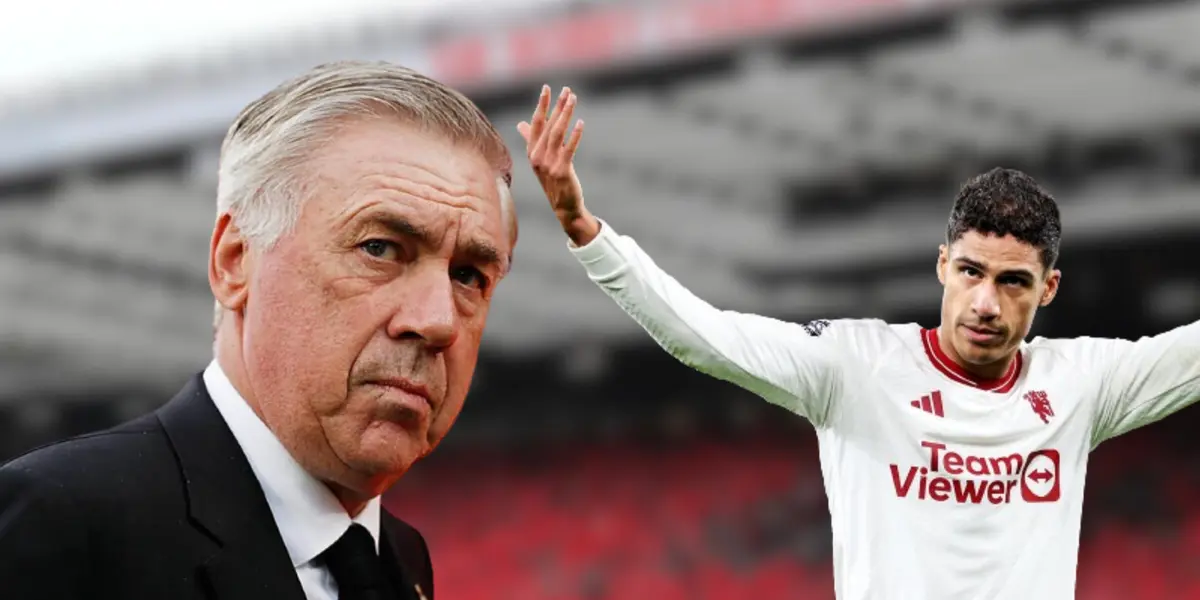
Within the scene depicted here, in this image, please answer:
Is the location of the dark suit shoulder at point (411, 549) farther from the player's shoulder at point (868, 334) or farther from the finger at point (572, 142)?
the player's shoulder at point (868, 334)

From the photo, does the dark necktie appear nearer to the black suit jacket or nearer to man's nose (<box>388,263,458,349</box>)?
the black suit jacket

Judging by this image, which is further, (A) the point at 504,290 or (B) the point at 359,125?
(A) the point at 504,290

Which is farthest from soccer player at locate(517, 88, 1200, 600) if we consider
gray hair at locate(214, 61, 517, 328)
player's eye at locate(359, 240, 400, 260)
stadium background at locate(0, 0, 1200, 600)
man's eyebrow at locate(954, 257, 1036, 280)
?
stadium background at locate(0, 0, 1200, 600)

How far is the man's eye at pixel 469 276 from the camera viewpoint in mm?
1673

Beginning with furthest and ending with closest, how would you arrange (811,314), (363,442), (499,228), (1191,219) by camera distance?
(811,314) < (1191,219) < (499,228) < (363,442)

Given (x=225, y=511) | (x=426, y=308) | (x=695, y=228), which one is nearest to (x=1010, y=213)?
(x=426, y=308)

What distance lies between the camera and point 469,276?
1.69 meters

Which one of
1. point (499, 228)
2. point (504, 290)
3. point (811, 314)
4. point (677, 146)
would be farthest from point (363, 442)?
point (504, 290)

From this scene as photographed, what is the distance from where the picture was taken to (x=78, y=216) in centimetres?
1258

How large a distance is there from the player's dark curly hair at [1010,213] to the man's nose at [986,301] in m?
0.10

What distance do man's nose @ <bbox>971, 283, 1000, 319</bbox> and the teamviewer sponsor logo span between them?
0.25 metres

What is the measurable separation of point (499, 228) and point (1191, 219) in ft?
35.1

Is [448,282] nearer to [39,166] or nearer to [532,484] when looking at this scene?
[39,166]

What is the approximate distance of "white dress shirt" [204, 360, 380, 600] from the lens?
5.60ft
